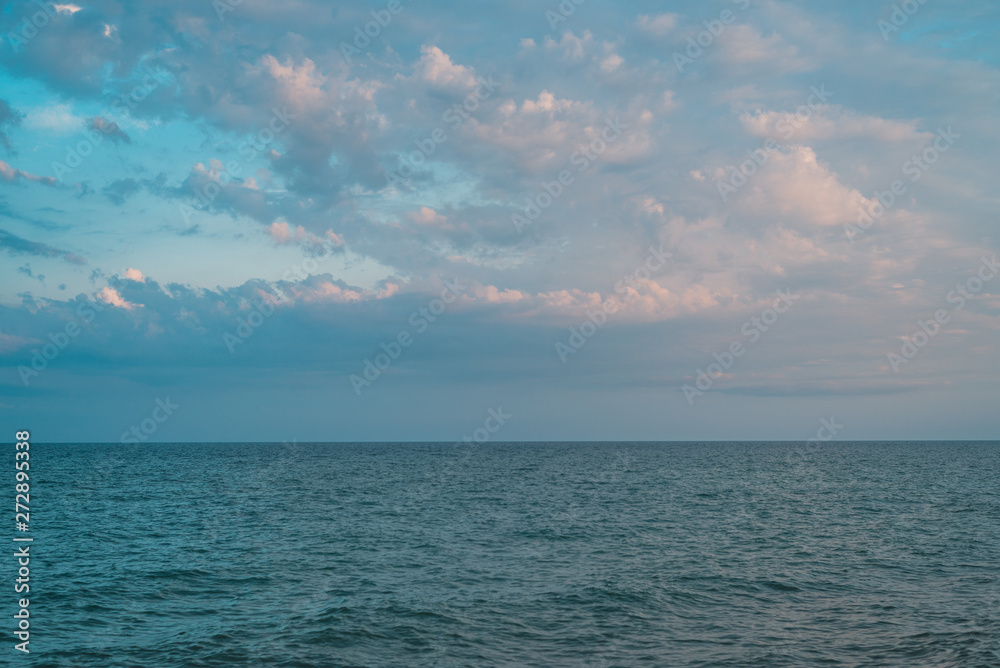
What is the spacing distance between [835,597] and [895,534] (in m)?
20.6

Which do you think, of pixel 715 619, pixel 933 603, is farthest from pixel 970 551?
pixel 715 619

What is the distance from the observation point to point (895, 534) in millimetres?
44125

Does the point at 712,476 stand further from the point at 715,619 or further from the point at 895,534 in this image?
the point at 715,619

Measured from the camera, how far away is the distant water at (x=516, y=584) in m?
22.2

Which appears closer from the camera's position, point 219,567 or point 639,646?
point 639,646

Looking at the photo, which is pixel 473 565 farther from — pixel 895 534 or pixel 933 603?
pixel 895 534

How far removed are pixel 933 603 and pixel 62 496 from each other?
8009 centimetres

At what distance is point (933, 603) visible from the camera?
27172 millimetres

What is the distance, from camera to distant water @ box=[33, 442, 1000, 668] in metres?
22.2

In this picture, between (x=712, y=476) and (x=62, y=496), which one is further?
(x=712, y=476)

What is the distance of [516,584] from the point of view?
30.7 metres

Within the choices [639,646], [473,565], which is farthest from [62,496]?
[639,646]

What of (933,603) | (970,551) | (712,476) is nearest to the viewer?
(933,603)

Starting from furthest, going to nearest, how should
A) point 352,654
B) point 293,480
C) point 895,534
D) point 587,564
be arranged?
point 293,480 < point 895,534 < point 587,564 < point 352,654
